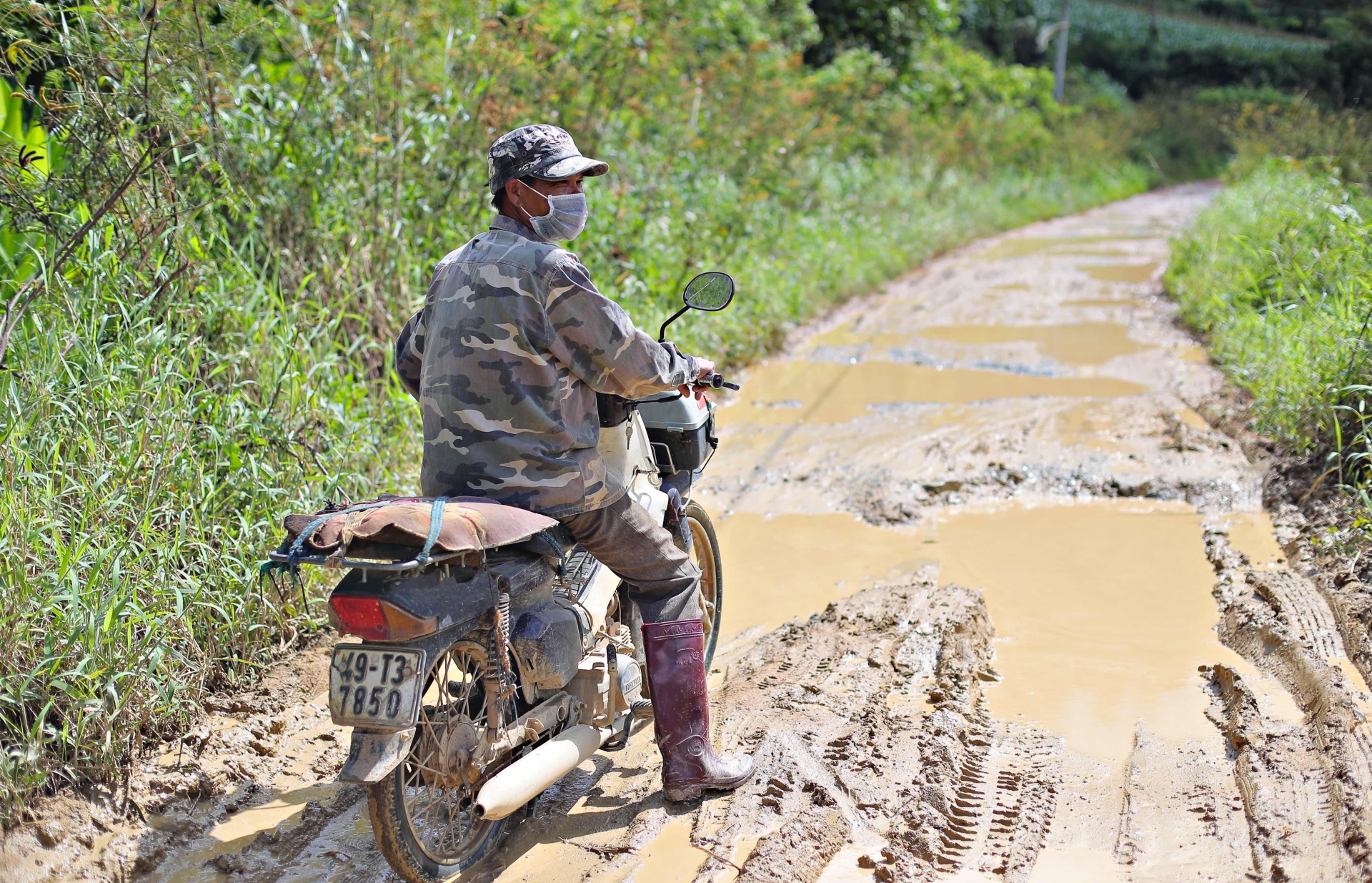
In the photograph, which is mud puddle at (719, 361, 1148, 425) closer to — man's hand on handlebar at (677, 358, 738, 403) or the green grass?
man's hand on handlebar at (677, 358, 738, 403)

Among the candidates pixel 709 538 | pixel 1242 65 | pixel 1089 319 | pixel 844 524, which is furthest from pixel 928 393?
pixel 1242 65

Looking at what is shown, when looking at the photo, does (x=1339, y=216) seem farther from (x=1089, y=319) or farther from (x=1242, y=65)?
(x=1242, y=65)

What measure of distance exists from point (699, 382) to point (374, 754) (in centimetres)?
155

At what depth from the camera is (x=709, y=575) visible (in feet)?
13.7

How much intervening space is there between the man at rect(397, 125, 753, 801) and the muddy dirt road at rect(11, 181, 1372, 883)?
94cm

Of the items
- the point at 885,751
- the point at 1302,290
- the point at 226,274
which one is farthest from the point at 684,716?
the point at 1302,290

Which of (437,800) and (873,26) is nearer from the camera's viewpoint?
(437,800)

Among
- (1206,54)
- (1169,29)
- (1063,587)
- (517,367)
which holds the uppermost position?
(517,367)

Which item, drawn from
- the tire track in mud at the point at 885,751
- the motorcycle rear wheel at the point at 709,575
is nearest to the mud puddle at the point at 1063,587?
the tire track in mud at the point at 885,751

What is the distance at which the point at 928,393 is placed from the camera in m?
8.09

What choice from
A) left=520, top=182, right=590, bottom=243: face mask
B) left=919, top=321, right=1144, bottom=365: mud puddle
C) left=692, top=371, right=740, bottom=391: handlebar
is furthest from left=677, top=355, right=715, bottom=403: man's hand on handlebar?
left=919, top=321, right=1144, bottom=365: mud puddle

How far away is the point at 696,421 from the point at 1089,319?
814 centimetres

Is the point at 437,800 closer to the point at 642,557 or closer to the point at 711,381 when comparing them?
the point at 642,557

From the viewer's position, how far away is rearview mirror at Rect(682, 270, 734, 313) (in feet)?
10.6
